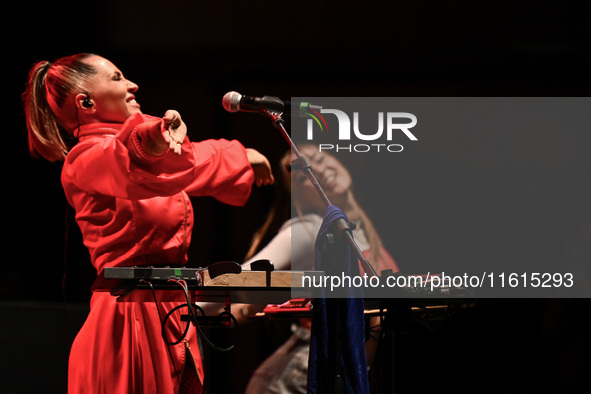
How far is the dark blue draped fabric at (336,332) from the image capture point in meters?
1.56

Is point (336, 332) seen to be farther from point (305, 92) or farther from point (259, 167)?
point (305, 92)

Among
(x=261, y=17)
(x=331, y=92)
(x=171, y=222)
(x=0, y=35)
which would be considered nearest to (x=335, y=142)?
(x=331, y=92)

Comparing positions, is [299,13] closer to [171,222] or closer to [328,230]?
[171,222]

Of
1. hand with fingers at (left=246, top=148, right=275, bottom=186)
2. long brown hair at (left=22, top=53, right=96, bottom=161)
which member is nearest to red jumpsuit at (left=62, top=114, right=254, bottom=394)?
long brown hair at (left=22, top=53, right=96, bottom=161)

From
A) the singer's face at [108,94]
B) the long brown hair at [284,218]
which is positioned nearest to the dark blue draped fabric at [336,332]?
the singer's face at [108,94]

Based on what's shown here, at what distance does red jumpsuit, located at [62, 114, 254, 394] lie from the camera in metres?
1.88

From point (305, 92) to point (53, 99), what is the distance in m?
1.01

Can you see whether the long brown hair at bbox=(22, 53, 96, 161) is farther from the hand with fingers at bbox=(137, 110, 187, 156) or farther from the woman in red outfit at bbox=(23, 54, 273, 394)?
the hand with fingers at bbox=(137, 110, 187, 156)

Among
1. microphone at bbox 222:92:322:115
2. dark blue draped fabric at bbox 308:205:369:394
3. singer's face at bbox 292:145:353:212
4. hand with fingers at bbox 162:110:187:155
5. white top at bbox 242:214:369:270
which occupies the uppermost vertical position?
singer's face at bbox 292:145:353:212

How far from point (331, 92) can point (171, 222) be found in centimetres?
98

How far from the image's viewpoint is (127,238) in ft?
6.64

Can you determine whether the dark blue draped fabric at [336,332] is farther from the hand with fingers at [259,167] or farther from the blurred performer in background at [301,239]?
the blurred performer in background at [301,239]

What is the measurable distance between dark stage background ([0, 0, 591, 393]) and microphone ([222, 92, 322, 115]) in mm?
852

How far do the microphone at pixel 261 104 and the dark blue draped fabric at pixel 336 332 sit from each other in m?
0.35
